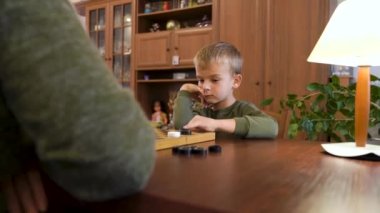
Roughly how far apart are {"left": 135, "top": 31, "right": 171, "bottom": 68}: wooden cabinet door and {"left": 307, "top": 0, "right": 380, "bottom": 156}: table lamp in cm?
267

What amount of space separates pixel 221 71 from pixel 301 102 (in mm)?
547

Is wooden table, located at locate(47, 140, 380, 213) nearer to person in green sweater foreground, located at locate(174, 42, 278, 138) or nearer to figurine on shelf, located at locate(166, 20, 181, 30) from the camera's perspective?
person in green sweater foreground, located at locate(174, 42, 278, 138)

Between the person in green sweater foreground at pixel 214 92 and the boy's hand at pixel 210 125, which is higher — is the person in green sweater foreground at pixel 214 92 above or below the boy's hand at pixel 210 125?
above

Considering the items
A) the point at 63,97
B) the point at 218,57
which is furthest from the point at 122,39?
the point at 63,97

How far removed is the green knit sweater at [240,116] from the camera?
103 cm

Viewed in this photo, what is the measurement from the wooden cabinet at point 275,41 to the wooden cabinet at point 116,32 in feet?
4.38

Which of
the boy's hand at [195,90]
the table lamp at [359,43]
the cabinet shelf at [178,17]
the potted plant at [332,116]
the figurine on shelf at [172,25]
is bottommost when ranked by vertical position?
the potted plant at [332,116]

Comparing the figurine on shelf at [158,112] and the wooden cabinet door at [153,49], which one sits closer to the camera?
the wooden cabinet door at [153,49]

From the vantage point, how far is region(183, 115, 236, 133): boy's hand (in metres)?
0.99

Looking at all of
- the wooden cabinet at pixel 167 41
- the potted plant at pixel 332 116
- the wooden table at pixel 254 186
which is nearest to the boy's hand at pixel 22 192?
the wooden table at pixel 254 186

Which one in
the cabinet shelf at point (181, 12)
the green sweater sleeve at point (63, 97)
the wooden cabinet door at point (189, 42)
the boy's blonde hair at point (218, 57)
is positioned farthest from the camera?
the cabinet shelf at point (181, 12)

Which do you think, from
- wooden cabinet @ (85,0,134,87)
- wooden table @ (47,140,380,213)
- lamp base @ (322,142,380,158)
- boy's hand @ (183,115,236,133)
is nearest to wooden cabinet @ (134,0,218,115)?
wooden cabinet @ (85,0,134,87)

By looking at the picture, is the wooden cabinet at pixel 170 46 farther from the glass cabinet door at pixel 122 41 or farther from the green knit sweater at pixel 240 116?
the green knit sweater at pixel 240 116

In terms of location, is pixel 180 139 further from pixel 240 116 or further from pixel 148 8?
pixel 148 8
